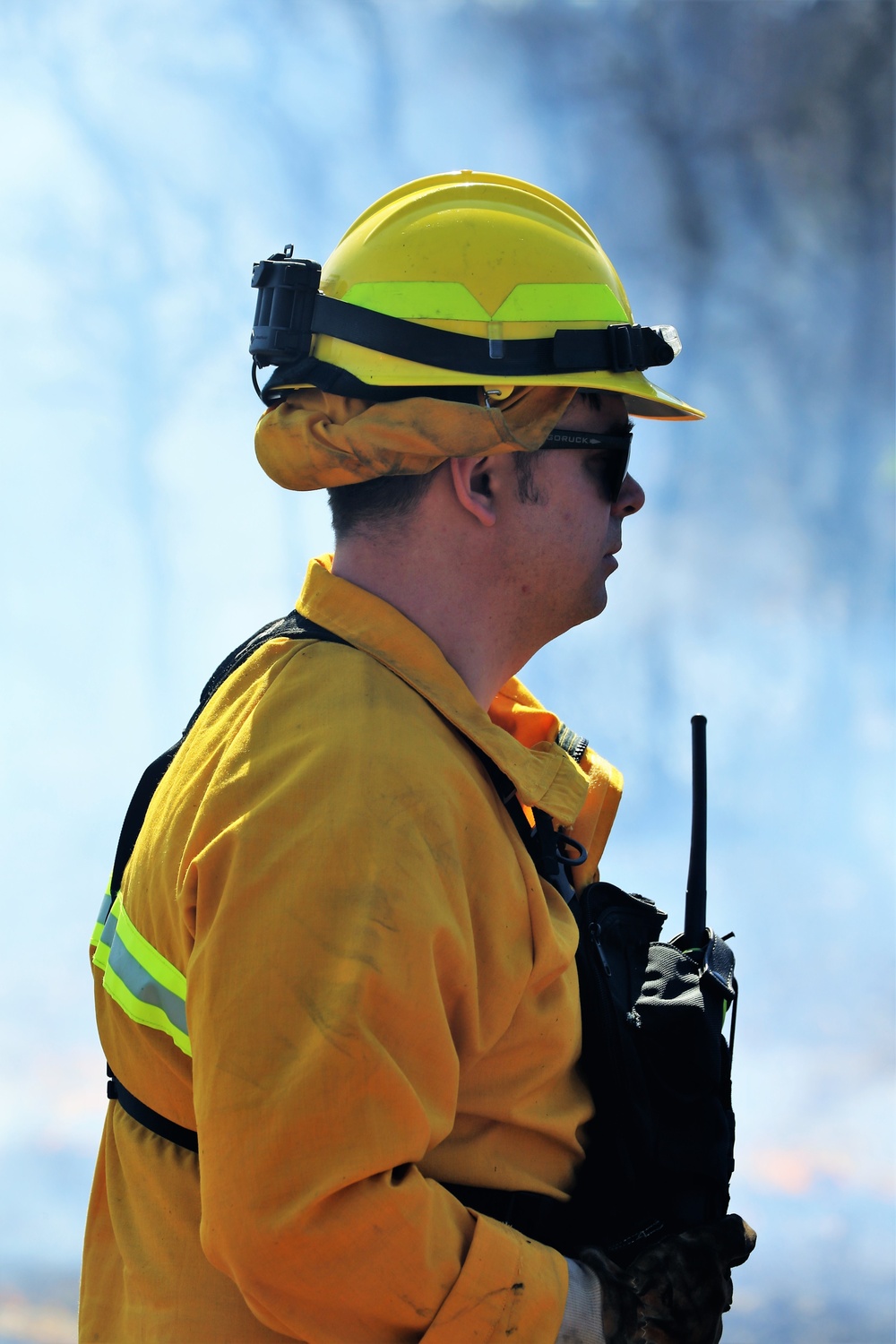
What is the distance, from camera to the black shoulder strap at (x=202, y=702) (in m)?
2.13

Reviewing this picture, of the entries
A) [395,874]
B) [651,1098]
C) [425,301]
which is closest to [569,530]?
[425,301]

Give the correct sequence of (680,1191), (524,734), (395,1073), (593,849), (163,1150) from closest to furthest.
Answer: (395,1073) < (163,1150) < (680,1191) < (593,849) < (524,734)

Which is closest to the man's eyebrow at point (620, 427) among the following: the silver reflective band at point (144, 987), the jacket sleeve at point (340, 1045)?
the jacket sleeve at point (340, 1045)

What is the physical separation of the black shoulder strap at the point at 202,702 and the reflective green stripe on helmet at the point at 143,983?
21 centimetres

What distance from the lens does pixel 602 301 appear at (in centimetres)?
245

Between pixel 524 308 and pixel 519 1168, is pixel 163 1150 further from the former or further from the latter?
pixel 524 308

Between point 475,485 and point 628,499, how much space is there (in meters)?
0.39

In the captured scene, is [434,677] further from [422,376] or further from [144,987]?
[144,987]

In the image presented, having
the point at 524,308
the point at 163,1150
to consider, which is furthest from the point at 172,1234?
the point at 524,308

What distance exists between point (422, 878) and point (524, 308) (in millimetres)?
1177

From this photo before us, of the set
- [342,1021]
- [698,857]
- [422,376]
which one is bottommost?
[342,1021]

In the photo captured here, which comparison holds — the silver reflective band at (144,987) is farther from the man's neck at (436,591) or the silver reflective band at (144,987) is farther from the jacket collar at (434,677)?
the man's neck at (436,591)

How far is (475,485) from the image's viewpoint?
7.57 ft

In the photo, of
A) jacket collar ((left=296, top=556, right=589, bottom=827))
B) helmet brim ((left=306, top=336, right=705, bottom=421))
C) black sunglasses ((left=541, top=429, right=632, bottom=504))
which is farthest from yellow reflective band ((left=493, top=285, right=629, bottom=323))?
jacket collar ((left=296, top=556, right=589, bottom=827))
